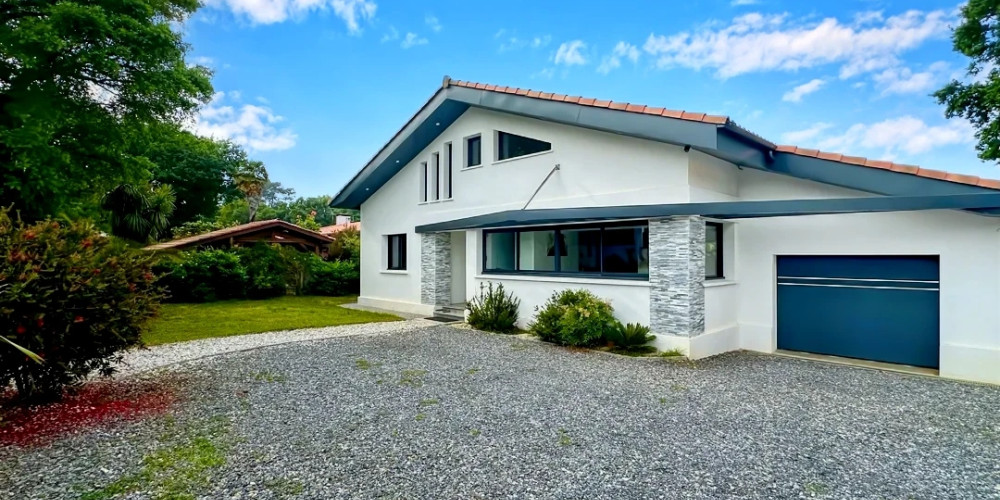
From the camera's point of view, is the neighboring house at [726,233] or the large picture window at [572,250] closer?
the neighboring house at [726,233]

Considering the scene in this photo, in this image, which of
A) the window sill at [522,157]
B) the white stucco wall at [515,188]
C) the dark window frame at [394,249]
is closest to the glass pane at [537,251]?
the white stucco wall at [515,188]

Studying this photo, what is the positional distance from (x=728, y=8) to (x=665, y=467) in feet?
45.9

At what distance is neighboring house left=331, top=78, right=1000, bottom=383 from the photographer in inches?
319

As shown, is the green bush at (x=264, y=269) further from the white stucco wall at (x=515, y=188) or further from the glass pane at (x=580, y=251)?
the glass pane at (x=580, y=251)

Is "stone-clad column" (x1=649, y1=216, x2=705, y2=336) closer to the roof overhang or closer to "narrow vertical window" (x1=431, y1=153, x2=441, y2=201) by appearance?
the roof overhang

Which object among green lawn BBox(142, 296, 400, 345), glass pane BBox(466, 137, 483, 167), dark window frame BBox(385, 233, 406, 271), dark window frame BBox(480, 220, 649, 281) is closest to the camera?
dark window frame BBox(480, 220, 649, 281)

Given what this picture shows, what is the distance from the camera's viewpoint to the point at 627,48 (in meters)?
16.4

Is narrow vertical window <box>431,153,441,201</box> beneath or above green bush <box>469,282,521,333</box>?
above

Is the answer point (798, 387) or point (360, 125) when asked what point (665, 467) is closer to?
point (798, 387)

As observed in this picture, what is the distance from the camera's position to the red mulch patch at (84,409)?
4965mm

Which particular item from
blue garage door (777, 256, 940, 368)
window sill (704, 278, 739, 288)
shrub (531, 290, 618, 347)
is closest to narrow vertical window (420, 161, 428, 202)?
shrub (531, 290, 618, 347)

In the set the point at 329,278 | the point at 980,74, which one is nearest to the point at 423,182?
the point at 329,278

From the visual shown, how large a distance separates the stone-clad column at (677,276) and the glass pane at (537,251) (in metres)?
2.90

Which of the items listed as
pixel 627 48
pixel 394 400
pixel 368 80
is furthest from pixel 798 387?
pixel 368 80
